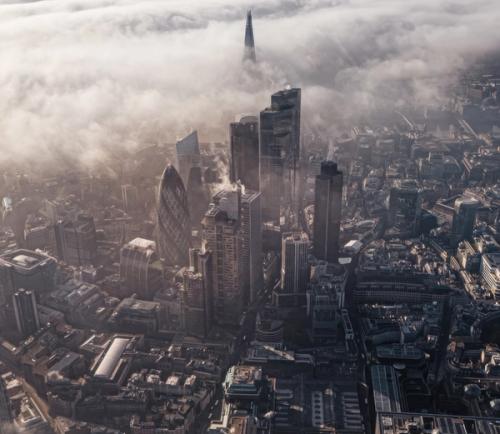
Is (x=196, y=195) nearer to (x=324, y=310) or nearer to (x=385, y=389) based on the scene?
(x=324, y=310)

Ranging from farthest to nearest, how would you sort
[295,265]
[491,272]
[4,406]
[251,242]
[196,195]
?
[196,195], [491,272], [295,265], [251,242], [4,406]

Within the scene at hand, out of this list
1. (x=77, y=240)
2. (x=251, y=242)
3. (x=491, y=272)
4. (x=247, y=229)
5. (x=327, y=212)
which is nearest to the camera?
(x=247, y=229)

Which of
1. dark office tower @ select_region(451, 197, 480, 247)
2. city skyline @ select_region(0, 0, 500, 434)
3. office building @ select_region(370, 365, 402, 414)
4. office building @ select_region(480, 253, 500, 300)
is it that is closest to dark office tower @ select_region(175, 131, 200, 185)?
city skyline @ select_region(0, 0, 500, 434)

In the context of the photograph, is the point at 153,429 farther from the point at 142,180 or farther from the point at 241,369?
the point at 142,180

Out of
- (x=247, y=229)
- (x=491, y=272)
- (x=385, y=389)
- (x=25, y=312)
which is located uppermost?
(x=247, y=229)

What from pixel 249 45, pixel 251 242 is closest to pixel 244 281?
pixel 251 242

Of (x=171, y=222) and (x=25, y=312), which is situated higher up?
(x=171, y=222)

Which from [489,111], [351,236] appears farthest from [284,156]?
[489,111]
